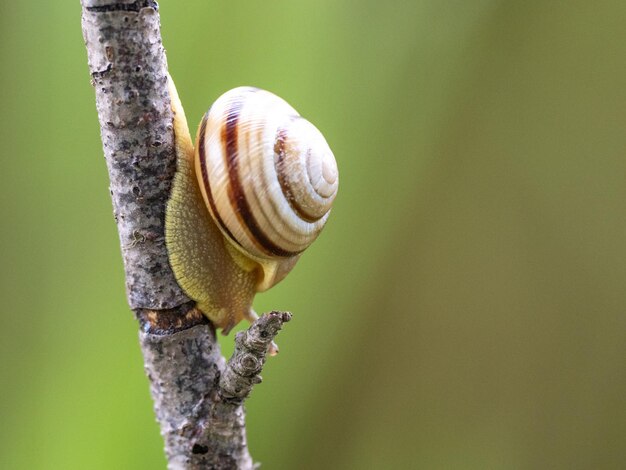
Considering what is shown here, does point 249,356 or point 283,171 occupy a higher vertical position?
point 283,171

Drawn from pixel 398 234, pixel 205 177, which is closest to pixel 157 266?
pixel 205 177

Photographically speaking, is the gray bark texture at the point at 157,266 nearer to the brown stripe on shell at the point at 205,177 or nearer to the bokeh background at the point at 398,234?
the brown stripe on shell at the point at 205,177

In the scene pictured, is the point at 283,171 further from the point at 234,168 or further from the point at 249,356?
the point at 249,356

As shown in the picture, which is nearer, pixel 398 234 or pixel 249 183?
pixel 249 183

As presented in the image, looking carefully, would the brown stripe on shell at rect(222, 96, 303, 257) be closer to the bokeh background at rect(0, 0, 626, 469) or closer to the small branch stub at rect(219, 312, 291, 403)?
the small branch stub at rect(219, 312, 291, 403)

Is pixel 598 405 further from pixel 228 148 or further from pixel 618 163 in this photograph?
pixel 228 148

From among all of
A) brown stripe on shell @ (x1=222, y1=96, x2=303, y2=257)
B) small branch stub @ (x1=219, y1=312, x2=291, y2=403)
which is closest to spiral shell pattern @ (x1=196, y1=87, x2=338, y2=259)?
brown stripe on shell @ (x1=222, y1=96, x2=303, y2=257)
